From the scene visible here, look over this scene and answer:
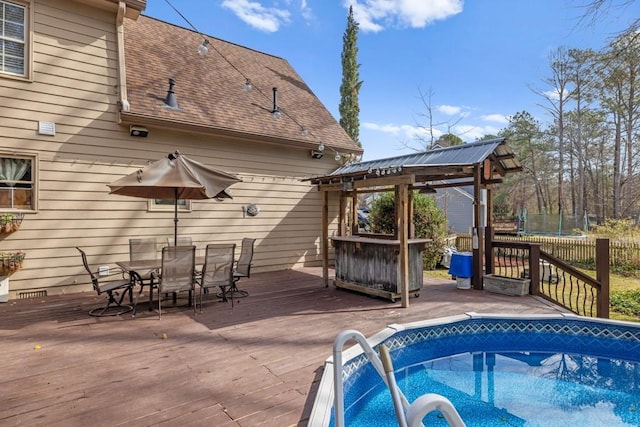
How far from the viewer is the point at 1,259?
18.6 feet

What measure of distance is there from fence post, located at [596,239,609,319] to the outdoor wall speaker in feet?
27.6

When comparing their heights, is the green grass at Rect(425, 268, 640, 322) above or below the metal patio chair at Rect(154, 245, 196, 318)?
below

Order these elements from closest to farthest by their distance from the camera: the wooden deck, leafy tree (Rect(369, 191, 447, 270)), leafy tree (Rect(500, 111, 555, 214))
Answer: the wooden deck < leafy tree (Rect(369, 191, 447, 270)) < leafy tree (Rect(500, 111, 555, 214))

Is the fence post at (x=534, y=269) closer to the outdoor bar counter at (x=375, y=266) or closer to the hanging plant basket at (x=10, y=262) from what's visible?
the outdoor bar counter at (x=375, y=266)

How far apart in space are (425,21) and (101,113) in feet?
42.8

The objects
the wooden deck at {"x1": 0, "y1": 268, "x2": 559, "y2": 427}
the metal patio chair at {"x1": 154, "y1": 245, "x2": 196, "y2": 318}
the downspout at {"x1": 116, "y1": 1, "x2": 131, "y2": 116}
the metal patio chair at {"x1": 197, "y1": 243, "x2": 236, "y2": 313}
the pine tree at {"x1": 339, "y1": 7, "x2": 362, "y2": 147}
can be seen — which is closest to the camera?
the wooden deck at {"x1": 0, "y1": 268, "x2": 559, "y2": 427}

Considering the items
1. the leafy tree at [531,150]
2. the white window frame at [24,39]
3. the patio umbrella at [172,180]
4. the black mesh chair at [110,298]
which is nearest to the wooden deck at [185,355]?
the black mesh chair at [110,298]

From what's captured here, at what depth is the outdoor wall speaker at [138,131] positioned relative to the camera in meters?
7.01

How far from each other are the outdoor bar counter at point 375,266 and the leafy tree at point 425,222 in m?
4.04

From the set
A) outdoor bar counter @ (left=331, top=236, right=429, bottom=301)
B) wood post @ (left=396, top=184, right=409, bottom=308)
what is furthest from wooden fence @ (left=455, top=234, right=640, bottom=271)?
wood post @ (left=396, top=184, right=409, bottom=308)

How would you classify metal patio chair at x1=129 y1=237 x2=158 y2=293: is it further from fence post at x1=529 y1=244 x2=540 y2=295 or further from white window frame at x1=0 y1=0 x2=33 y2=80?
fence post at x1=529 y1=244 x2=540 y2=295

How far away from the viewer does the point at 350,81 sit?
67.2ft

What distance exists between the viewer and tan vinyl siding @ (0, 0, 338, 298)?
6.11 metres

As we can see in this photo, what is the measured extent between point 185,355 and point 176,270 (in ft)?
5.42
